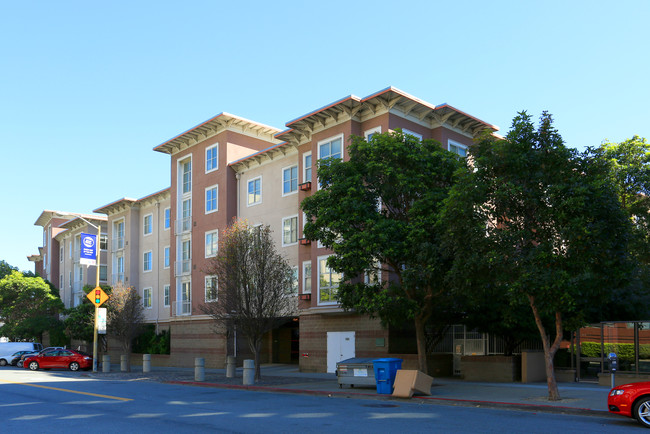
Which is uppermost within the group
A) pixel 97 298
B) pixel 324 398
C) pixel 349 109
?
pixel 349 109

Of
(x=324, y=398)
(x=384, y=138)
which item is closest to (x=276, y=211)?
(x=384, y=138)

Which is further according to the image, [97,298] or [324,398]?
[97,298]

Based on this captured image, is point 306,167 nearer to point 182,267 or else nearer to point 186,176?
point 186,176

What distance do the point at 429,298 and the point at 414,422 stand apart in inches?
347

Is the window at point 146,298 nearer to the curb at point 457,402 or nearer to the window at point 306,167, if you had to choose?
the window at point 306,167

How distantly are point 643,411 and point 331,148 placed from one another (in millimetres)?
20190

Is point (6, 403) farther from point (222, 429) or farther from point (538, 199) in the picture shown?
point (538, 199)

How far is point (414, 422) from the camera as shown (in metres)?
13.1

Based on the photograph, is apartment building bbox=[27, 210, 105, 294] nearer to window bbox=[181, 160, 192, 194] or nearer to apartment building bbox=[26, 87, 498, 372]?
apartment building bbox=[26, 87, 498, 372]

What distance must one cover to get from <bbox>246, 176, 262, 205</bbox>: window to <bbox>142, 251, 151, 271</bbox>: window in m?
15.0

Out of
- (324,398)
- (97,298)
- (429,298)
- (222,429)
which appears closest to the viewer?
(222,429)

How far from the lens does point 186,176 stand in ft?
139

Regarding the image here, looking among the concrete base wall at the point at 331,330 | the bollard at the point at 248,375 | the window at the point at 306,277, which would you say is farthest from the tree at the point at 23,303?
the bollard at the point at 248,375

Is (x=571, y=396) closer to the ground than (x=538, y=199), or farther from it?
closer to the ground
